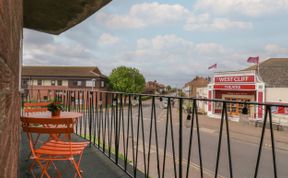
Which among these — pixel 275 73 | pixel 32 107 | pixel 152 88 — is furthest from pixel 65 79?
pixel 152 88

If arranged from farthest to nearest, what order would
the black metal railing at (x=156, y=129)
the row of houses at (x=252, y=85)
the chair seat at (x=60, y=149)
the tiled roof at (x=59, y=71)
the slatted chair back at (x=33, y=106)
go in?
the tiled roof at (x=59, y=71) < the row of houses at (x=252, y=85) < the slatted chair back at (x=33, y=106) < the chair seat at (x=60, y=149) < the black metal railing at (x=156, y=129)

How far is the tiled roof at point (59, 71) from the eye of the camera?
33188 millimetres

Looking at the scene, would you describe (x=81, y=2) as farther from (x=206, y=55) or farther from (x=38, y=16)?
(x=206, y=55)

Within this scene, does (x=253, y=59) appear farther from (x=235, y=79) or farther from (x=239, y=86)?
(x=239, y=86)

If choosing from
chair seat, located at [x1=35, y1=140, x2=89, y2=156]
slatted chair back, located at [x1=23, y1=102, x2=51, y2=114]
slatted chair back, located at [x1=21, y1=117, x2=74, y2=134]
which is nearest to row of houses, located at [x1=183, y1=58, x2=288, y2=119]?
slatted chair back, located at [x1=23, y1=102, x2=51, y2=114]

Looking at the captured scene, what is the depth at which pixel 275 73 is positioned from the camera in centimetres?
2230

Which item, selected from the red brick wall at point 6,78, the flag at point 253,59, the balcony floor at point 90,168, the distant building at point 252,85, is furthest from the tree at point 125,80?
the red brick wall at point 6,78

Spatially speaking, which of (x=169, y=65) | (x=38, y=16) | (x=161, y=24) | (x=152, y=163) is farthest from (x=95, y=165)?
(x=169, y=65)

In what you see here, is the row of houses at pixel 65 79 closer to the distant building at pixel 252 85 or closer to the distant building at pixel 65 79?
the distant building at pixel 65 79

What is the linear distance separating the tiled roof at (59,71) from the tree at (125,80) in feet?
11.9

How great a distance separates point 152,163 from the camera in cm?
791

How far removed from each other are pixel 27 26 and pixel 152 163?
6.09 meters

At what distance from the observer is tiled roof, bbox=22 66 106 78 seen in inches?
1307

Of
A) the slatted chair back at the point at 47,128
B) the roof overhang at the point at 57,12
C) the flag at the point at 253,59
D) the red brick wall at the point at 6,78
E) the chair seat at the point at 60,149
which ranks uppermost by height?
the flag at the point at 253,59
